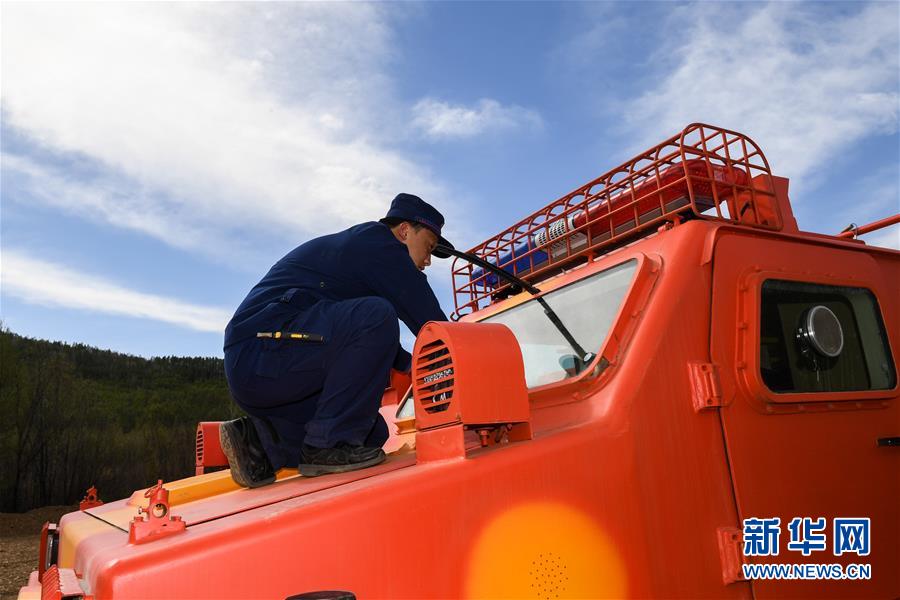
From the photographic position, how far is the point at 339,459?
2.34 metres

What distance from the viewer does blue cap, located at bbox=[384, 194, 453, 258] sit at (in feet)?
9.41

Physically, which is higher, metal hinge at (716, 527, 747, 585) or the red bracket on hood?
the red bracket on hood

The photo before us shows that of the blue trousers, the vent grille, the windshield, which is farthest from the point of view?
the windshield

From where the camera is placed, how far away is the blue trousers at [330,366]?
2371mm

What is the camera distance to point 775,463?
237 centimetres

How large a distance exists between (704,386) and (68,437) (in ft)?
69.9

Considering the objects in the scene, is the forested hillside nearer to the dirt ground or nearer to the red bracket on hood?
the dirt ground

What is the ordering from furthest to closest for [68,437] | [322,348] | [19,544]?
[68,437]
[19,544]
[322,348]

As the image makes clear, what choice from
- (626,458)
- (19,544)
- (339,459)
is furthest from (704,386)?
(19,544)

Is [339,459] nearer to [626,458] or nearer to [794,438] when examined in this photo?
[626,458]

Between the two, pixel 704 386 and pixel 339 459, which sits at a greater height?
pixel 704 386

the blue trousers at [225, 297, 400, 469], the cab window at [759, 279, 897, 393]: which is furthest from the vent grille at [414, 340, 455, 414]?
the cab window at [759, 279, 897, 393]

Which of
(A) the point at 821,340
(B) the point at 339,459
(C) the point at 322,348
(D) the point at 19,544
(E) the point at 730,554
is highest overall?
(C) the point at 322,348

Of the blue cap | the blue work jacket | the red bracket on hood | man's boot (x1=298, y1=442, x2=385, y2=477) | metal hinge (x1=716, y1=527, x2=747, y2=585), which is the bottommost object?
metal hinge (x1=716, y1=527, x2=747, y2=585)
